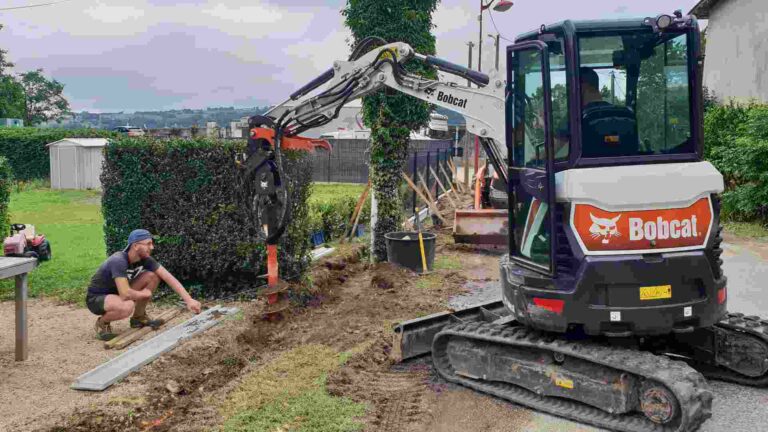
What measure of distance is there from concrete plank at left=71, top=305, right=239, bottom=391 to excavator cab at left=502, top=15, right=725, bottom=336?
3.64 meters

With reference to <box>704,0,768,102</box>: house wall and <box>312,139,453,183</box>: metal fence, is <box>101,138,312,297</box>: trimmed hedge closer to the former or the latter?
<box>704,0,768,102</box>: house wall

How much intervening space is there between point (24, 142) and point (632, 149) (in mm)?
30863

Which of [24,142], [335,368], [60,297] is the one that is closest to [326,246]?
[60,297]

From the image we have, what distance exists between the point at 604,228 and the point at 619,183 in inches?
14.1

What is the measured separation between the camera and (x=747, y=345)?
599cm

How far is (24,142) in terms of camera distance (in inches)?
1193

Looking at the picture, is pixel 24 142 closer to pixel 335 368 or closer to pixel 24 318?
pixel 24 318

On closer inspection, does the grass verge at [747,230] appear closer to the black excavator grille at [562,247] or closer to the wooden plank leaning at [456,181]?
the wooden plank leaning at [456,181]

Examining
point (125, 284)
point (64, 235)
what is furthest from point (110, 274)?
point (64, 235)

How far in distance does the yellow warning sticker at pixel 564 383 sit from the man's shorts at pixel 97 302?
4755 mm

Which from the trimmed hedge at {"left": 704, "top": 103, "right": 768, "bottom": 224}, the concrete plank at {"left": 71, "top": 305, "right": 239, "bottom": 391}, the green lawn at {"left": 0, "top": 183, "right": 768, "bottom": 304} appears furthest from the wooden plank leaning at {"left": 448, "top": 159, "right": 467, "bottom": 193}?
the concrete plank at {"left": 71, "top": 305, "right": 239, "bottom": 391}

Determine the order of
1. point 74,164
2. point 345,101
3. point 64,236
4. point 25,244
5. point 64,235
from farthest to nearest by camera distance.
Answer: point 74,164, point 64,235, point 64,236, point 25,244, point 345,101

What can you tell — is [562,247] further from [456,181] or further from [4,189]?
[456,181]

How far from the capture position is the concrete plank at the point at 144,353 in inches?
238
